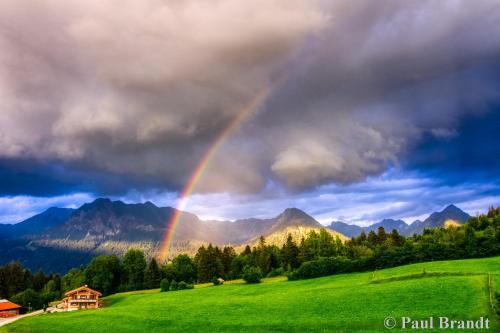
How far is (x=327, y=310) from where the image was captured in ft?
219

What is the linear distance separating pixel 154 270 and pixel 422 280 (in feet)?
365

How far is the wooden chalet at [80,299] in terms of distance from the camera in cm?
12500

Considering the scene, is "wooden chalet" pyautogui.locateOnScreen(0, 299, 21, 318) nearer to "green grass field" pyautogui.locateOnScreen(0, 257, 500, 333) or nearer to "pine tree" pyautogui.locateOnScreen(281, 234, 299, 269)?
"green grass field" pyautogui.locateOnScreen(0, 257, 500, 333)

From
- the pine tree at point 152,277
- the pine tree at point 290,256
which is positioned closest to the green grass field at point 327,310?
the pine tree at point 290,256

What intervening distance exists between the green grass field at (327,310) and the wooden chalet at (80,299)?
31.3 meters

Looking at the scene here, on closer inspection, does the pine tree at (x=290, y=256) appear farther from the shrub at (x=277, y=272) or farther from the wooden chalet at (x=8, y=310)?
the wooden chalet at (x=8, y=310)

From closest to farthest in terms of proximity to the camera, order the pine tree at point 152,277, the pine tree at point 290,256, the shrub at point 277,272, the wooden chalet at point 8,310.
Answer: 1. the wooden chalet at point 8,310
2. the shrub at point 277,272
3. the pine tree at point 290,256
4. the pine tree at point 152,277

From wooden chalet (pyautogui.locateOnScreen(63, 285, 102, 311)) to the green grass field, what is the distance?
31264mm

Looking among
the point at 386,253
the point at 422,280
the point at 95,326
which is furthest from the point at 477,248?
the point at 95,326

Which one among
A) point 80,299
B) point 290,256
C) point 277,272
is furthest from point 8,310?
point 290,256

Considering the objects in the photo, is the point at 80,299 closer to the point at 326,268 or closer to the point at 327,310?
the point at 326,268

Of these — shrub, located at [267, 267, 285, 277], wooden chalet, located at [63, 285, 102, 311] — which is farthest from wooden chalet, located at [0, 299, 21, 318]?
shrub, located at [267, 267, 285, 277]

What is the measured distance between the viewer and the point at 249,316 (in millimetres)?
70188

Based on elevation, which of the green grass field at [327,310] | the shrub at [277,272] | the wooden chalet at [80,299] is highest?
the green grass field at [327,310]
